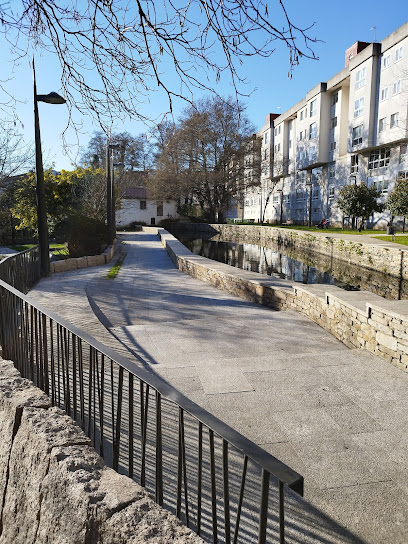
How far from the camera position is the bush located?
19.1 meters

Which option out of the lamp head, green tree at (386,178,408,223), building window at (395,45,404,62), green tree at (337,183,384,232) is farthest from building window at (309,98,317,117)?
the lamp head

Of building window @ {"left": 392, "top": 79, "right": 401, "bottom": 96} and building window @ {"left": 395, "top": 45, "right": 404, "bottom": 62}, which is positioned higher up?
building window @ {"left": 395, "top": 45, "right": 404, "bottom": 62}

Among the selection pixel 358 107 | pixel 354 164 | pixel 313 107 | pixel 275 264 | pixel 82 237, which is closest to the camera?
pixel 82 237

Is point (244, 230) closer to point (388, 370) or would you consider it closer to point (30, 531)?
point (388, 370)

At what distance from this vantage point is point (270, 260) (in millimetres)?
25797

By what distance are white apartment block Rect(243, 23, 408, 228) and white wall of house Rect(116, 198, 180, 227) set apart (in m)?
13.8

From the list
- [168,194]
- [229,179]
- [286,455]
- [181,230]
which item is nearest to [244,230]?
[229,179]

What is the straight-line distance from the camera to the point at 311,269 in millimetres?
21766

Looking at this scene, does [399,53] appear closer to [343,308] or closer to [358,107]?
[358,107]

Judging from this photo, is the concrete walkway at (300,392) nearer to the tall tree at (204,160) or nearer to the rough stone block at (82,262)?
the rough stone block at (82,262)

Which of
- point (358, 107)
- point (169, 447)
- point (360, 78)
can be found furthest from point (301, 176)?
point (169, 447)

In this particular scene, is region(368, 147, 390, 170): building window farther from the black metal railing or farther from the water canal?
the black metal railing

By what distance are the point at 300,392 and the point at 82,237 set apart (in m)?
16.6

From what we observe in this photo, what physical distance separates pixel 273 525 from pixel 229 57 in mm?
3465
